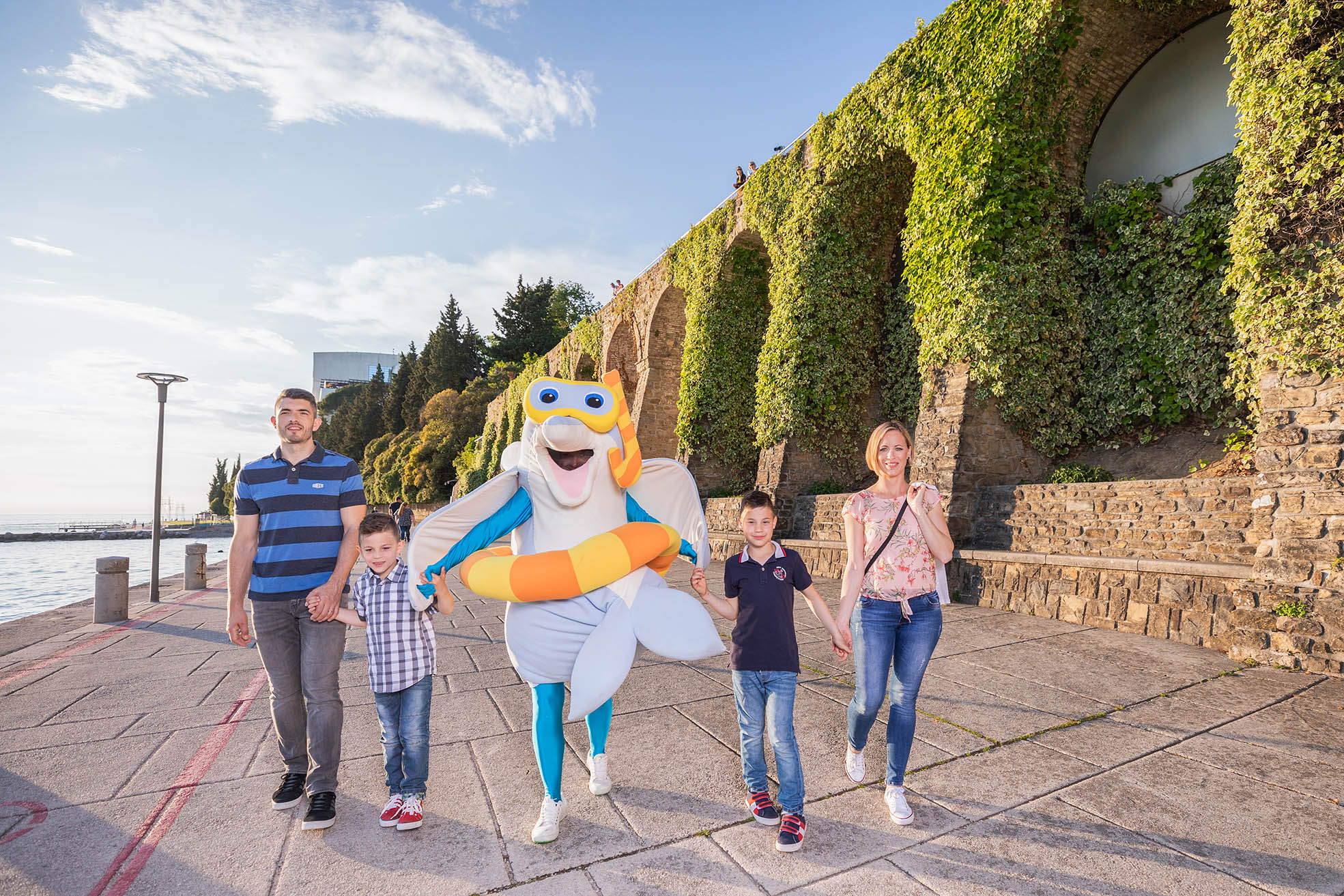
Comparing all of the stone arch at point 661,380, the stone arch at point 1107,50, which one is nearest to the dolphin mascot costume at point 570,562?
the stone arch at point 1107,50

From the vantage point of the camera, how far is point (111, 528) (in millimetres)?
68062

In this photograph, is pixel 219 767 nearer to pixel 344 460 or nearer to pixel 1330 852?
pixel 344 460

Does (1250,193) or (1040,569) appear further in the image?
(1040,569)

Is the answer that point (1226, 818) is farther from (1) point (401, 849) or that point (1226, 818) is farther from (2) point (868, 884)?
(1) point (401, 849)

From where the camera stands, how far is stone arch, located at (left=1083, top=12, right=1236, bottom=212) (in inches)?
341

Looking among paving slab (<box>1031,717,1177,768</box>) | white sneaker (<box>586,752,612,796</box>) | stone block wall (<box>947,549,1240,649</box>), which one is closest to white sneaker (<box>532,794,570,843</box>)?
white sneaker (<box>586,752,612,796</box>)

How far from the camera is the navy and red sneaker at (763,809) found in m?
2.61

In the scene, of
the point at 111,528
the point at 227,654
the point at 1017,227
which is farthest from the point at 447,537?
the point at 111,528

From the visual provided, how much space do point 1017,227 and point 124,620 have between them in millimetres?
12413

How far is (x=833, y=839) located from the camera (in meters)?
2.53

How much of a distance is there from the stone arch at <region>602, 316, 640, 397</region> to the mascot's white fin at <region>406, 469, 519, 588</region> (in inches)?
735

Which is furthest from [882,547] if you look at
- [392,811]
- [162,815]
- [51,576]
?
[51,576]

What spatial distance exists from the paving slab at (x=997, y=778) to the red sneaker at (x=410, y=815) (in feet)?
7.15

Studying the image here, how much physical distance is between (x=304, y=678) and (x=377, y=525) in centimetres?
76
